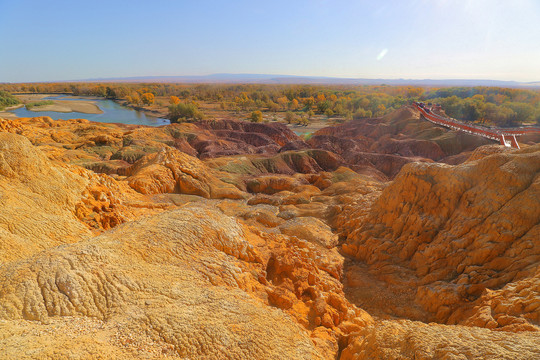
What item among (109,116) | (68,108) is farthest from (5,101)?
(109,116)

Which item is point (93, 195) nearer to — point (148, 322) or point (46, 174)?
point (46, 174)

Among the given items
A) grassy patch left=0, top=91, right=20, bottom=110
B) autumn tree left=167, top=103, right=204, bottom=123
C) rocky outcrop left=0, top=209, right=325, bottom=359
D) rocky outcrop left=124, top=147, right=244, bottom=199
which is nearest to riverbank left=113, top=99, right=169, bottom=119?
autumn tree left=167, top=103, right=204, bottom=123

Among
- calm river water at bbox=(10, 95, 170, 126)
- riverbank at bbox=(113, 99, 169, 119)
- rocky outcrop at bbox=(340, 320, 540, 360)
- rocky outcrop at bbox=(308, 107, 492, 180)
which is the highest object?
riverbank at bbox=(113, 99, 169, 119)

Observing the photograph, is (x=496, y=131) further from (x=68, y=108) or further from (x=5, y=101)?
(x=5, y=101)

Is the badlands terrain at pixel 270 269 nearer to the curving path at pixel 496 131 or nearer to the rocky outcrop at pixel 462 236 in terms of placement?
the rocky outcrop at pixel 462 236

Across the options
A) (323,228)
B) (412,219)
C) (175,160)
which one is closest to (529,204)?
(412,219)

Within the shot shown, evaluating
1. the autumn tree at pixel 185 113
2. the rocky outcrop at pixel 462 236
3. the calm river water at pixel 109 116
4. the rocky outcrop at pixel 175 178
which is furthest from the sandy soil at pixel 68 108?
the rocky outcrop at pixel 462 236

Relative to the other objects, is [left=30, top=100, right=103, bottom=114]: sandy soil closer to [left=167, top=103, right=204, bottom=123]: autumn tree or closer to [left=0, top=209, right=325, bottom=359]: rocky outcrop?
[left=167, top=103, right=204, bottom=123]: autumn tree

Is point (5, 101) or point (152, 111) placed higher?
point (5, 101)
